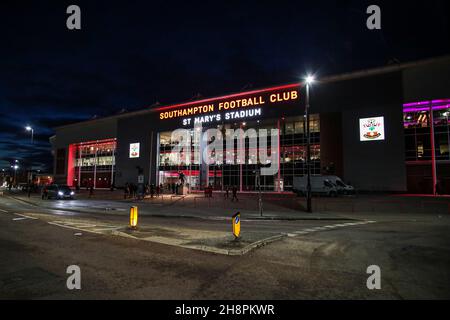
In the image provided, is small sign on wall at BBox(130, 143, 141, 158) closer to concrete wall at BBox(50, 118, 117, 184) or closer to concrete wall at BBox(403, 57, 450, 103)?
concrete wall at BBox(50, 118, 117, 184)

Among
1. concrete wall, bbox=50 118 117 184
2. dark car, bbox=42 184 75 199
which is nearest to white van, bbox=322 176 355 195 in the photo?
dark car, bbox=42 184 75 199

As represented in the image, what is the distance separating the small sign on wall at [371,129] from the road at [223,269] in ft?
84.4

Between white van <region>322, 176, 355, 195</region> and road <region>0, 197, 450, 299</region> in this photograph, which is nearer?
road <region>0, 197, 450, 299</region>

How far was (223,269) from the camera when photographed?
637 centimetres

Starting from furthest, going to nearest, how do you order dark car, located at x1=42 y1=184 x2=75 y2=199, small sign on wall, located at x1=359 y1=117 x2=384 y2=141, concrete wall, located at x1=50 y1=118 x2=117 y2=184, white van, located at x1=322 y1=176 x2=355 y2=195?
1. concrete wall, located at x1=50 y1=118 x2=117 y2=184
2. small sign on wall, located at x1=359 y1=117 x2=384 y2=141
3. dark car, located at x1=42 y1=184 x2=75 y2=199
4. white van, located at x1=322 y1=176 x2=355 y2=195

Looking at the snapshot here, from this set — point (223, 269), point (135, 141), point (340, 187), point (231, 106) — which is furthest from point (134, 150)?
point (223, 269)

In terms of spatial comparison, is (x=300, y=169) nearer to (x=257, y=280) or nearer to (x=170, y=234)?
(x=170, y=234)

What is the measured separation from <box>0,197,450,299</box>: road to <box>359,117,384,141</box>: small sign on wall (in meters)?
25.7

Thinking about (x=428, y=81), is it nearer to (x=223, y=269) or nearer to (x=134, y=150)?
(x=223, y=269)

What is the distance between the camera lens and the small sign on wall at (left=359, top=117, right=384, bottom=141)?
33156 mm

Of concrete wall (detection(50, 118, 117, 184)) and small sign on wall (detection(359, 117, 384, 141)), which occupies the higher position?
concrete wall (detection(50, 118, 117, 184))

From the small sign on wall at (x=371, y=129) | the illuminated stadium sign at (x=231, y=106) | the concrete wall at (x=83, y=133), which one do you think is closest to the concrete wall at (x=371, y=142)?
the small sign on wall at (x=371, y=129)

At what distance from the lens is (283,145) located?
41875mm

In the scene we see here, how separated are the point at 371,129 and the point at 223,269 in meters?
32.9
